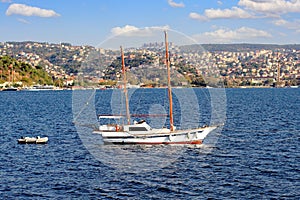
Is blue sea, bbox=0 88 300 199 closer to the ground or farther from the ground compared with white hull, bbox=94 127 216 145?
closer to the ground

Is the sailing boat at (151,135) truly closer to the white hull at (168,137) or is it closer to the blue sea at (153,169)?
the white hull at (168,137)

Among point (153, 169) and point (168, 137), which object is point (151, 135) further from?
point (153, 169)

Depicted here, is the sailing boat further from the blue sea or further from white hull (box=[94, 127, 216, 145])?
the blue sea

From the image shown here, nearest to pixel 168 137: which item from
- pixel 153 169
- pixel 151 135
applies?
pixel 151 135

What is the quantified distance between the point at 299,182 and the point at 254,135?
1235 inches

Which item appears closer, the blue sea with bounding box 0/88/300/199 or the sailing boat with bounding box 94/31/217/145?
the blue sea with bounding box 0/88/300/199

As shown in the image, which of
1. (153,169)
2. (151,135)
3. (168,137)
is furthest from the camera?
(151,135)

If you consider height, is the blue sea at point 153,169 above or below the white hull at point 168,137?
below

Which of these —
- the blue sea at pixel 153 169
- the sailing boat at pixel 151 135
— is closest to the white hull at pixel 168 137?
the sailing boat at pixel 151 135

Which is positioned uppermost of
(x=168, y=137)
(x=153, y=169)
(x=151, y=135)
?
(x=151, y=135)

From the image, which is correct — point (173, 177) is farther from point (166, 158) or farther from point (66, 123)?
point (66, 123)

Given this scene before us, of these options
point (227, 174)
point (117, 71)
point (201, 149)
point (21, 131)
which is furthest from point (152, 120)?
point (227, 174)

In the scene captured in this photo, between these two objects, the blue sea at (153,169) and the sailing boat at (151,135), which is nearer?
→ the blue sea at (153,169)

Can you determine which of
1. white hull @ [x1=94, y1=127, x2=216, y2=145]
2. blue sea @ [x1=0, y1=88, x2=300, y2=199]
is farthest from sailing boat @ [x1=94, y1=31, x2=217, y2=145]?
blue sea @ [x1=0, y1=88, x2=300, y2=199]
